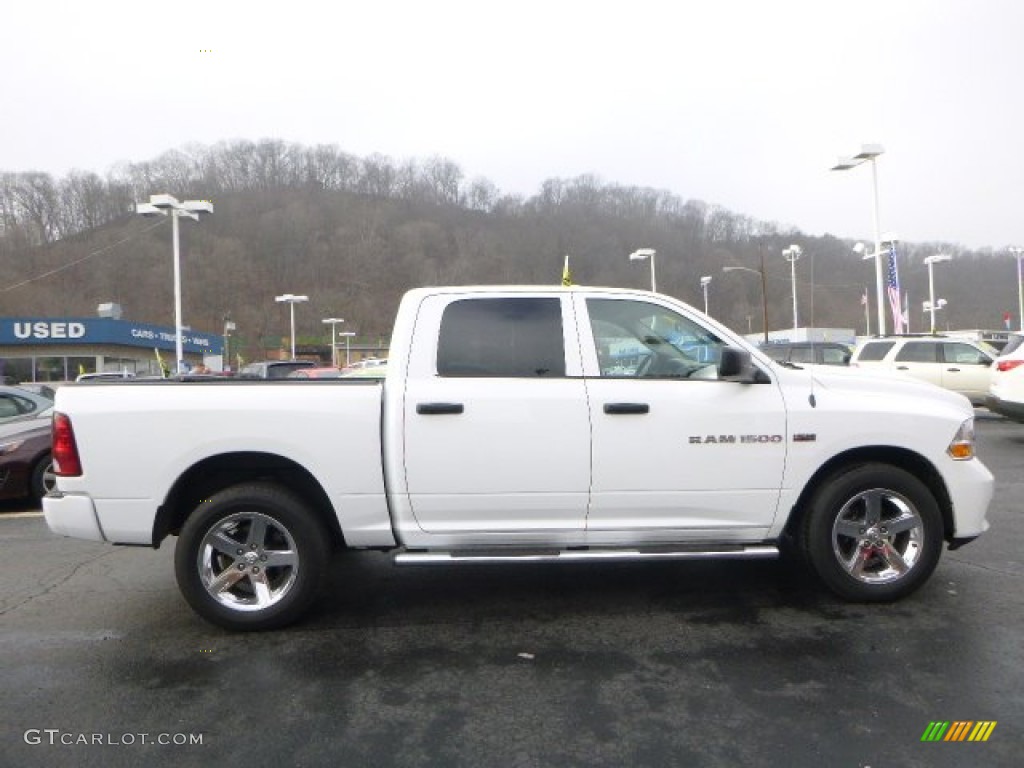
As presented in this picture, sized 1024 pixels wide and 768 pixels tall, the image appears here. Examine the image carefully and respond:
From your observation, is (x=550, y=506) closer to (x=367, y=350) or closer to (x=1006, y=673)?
(x=1006, y=673)

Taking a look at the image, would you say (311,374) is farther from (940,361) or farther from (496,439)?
(940,361)

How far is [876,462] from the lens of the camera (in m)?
4.61

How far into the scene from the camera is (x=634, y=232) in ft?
179

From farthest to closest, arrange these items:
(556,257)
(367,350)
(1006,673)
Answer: (367,350) < (556,257) < (1006,673)

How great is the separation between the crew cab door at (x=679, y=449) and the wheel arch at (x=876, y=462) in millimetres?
241

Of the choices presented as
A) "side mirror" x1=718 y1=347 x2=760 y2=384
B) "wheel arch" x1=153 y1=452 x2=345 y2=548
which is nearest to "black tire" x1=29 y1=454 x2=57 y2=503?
"wheel arch" x1=153 y1=452 x2=345 y2=548

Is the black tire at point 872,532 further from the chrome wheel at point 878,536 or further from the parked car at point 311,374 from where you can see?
the parked car at point 311,374

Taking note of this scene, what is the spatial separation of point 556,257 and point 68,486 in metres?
48.1

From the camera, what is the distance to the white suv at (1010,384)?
11.3 metres

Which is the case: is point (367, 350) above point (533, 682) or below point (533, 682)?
above

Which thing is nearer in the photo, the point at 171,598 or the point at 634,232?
the point at 171,598

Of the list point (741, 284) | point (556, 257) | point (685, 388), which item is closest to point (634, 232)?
point (556, 257)

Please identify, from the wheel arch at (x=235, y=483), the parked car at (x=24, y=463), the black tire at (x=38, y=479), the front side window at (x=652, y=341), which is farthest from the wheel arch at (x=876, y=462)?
the black tire at (x=38, y=479)

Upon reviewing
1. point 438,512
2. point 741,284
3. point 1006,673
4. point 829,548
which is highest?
point 741,284
